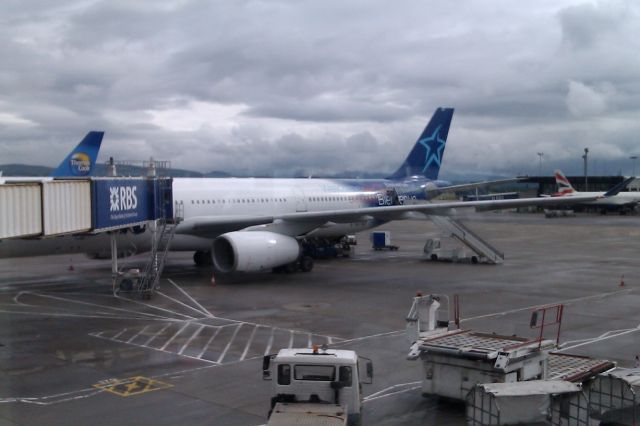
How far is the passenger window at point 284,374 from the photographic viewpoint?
824 centimetres

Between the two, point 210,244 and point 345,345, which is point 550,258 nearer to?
point 210,244

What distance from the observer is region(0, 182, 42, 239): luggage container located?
1097 centimetres

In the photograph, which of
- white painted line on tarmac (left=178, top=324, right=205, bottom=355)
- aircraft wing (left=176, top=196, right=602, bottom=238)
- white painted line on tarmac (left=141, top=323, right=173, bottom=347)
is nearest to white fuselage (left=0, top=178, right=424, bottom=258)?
aircraft wing (left=176, top=196, right=602, bottom=238)

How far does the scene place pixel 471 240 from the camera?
30.5m

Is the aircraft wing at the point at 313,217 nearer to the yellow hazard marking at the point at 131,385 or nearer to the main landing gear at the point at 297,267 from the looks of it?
the main landing gear at the point at 297,267

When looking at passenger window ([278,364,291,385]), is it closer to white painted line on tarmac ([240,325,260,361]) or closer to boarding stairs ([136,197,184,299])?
white painted line on tarmac ([240,325,260,361])

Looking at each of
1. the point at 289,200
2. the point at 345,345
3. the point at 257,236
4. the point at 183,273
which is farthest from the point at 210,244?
the point at 345,345

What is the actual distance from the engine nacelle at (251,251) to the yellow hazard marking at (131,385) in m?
10.8

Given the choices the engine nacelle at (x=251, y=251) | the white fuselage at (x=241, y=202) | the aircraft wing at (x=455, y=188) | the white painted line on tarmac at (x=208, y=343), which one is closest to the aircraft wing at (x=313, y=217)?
the white fuselage at (x=241, y=202)

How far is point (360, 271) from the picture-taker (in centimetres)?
2766

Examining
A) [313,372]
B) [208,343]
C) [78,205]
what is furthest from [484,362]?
[78,205]

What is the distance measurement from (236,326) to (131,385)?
5.17m

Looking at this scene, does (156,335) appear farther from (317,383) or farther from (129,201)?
(317,383)

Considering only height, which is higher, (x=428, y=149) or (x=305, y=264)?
(x=428, y=149)
